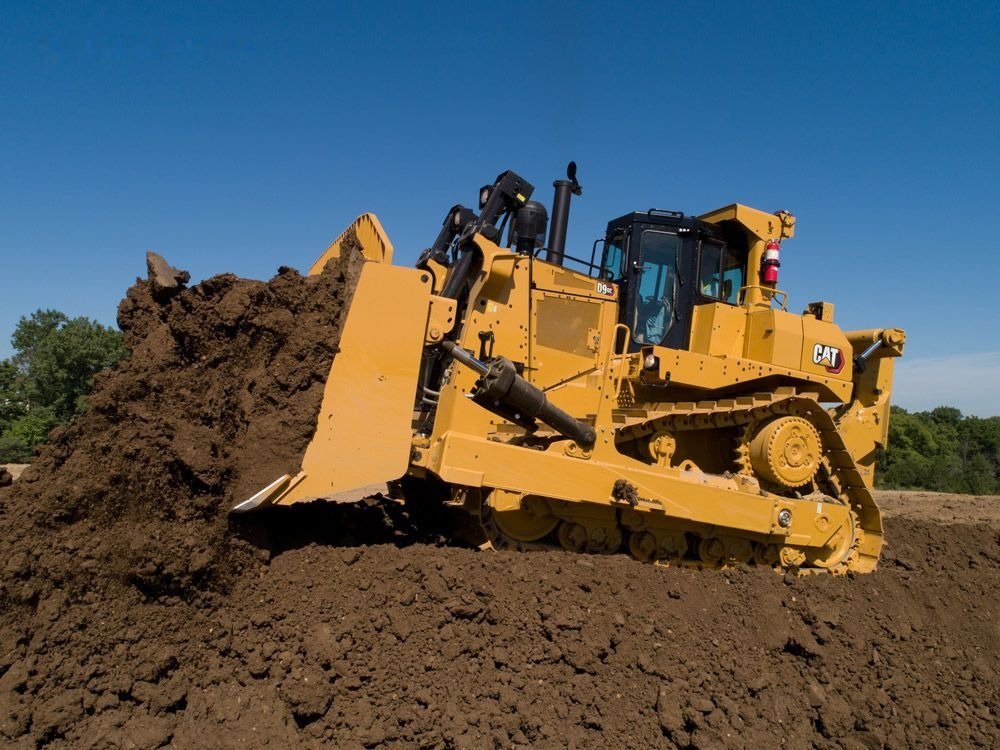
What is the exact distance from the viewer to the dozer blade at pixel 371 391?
4.77 meters

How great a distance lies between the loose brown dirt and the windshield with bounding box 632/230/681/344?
2459 millimetres

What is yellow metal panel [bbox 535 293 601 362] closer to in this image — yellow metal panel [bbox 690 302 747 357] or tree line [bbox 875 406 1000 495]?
yellow metal panel [bbox 690 302 747 357]

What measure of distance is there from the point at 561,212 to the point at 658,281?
117 cm

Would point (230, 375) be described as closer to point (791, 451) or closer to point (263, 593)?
point (263, 593)

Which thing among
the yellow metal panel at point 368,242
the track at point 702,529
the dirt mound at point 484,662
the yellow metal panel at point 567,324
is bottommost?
the dirt mound at point 484,662

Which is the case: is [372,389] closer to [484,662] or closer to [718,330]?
[484,662]

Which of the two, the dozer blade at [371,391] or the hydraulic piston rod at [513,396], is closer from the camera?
the dozer blade at [371,391]

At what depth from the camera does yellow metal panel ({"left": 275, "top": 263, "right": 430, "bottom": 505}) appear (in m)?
4.79

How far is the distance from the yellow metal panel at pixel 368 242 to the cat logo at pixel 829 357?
4.18m

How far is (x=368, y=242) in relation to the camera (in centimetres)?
631

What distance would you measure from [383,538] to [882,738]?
13.0 ft

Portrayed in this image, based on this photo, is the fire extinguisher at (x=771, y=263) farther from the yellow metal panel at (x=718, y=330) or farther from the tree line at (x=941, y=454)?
the tree line at (x=941, y=454)

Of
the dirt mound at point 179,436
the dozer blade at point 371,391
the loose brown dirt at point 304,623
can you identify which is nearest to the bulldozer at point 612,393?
the dozer blade at point 371,391

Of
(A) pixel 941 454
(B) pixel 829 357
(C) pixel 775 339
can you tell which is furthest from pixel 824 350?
(A) pixel 941 454
